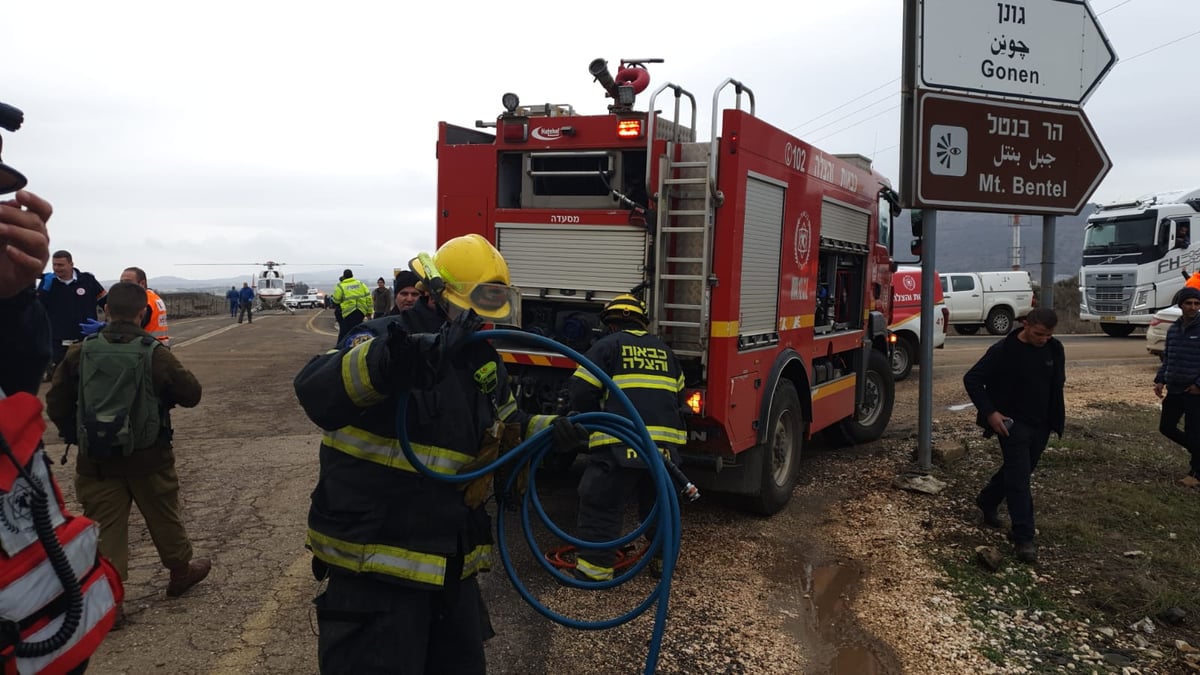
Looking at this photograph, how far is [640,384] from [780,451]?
2.03m

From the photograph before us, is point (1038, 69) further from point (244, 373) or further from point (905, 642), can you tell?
point (244, 373)

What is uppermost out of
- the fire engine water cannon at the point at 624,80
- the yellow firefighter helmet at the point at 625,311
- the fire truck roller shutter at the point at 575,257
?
the fire engine water cannon at the point at 624,80

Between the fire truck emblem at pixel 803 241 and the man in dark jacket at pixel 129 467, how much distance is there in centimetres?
426

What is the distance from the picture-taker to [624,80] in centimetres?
586

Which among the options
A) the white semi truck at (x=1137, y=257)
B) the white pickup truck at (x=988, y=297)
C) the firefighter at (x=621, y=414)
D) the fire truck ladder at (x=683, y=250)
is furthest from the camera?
the white pickup truck at (x=988, y=297)

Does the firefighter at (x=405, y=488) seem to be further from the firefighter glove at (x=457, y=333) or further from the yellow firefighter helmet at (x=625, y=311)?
the yellow firefighter helmet at (x=625, y=311)

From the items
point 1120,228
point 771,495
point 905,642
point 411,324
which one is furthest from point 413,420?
point 1120,228

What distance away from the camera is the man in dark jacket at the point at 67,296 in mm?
8219

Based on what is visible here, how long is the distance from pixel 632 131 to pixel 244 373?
10.4 metres

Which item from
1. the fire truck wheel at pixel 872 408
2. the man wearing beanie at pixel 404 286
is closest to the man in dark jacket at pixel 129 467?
the man wearing beanie at pixel 404 286

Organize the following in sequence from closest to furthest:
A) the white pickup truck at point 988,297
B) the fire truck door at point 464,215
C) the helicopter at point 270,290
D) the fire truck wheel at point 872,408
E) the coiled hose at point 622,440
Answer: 1. the coiled hose at point 622,440
2. the fire truck door at point 464,215
3. the fire truck wheel at point 872,408
4. the white pickup truck at point 988,297
5. the helicopter at point 270,290

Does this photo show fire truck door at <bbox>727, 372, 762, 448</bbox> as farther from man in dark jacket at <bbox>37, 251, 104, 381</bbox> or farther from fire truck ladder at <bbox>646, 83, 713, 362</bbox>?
man in dark jacket at <bbox>37, 251, 104, 381</bbox>

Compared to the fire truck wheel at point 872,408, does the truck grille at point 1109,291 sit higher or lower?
higher

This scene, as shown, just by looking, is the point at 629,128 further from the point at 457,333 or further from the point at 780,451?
the point at 457,333
